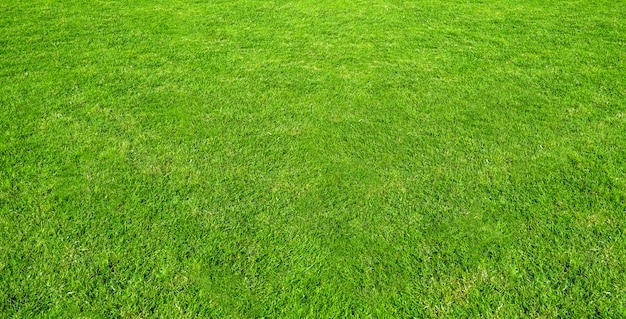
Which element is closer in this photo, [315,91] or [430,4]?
[315,91]

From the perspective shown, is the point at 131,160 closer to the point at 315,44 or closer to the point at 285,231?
the point at 285,231

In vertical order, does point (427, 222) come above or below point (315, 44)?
below

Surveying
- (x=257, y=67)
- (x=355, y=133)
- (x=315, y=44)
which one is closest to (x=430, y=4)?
(x=315, y=44)

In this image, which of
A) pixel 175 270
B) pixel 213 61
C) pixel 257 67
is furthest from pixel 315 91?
pixel 175 270

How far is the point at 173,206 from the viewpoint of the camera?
3.91 meters

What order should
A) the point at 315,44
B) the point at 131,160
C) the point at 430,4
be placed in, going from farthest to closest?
the point at 430,4
the point at 315,44
the point at 131,160

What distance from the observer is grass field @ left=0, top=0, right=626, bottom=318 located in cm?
335

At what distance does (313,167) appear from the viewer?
427 cm

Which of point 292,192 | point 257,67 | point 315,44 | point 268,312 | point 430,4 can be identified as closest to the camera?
point 268,312

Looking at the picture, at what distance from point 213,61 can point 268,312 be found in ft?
10.4

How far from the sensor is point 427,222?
3789 mm

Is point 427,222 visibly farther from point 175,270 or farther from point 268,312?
point 175,270

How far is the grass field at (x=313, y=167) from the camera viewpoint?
3.35 m

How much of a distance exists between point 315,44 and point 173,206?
110 inches
